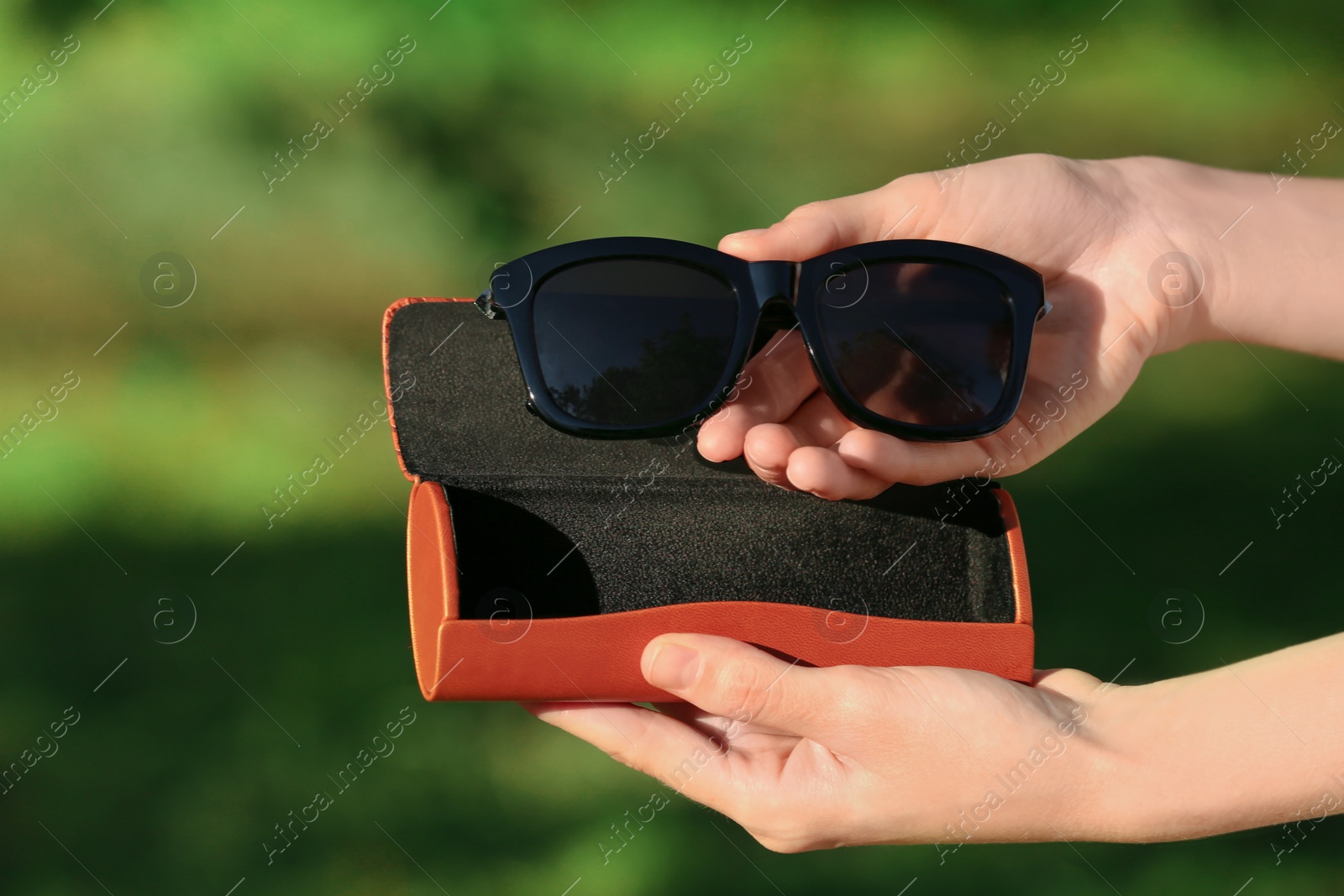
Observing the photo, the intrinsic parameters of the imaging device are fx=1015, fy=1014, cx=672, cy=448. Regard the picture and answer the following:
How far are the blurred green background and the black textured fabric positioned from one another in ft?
2.50

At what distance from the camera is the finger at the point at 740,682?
1.21 m

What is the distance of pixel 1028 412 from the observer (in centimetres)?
157

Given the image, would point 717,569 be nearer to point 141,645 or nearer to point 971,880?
point 971,880

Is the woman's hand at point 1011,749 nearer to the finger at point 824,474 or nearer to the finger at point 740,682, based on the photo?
the finger at point 740,682

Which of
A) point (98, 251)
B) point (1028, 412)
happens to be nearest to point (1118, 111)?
point (1028, 412)

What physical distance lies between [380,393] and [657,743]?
1.30 metres

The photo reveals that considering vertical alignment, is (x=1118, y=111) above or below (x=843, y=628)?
below

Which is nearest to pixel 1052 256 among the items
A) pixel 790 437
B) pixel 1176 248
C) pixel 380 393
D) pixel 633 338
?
pixel 1176 248

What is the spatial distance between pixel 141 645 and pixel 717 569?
4.26ft

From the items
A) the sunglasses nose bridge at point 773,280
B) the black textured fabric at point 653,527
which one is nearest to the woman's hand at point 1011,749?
the black textured fabric at point 653,527

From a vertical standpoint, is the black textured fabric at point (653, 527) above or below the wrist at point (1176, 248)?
above

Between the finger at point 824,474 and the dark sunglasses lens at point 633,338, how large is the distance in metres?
0.16

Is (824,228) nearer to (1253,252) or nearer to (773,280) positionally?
(773,280)

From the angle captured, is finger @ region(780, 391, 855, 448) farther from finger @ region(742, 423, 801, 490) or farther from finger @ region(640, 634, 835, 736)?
finger @ region(640, 634, 835, 736)
